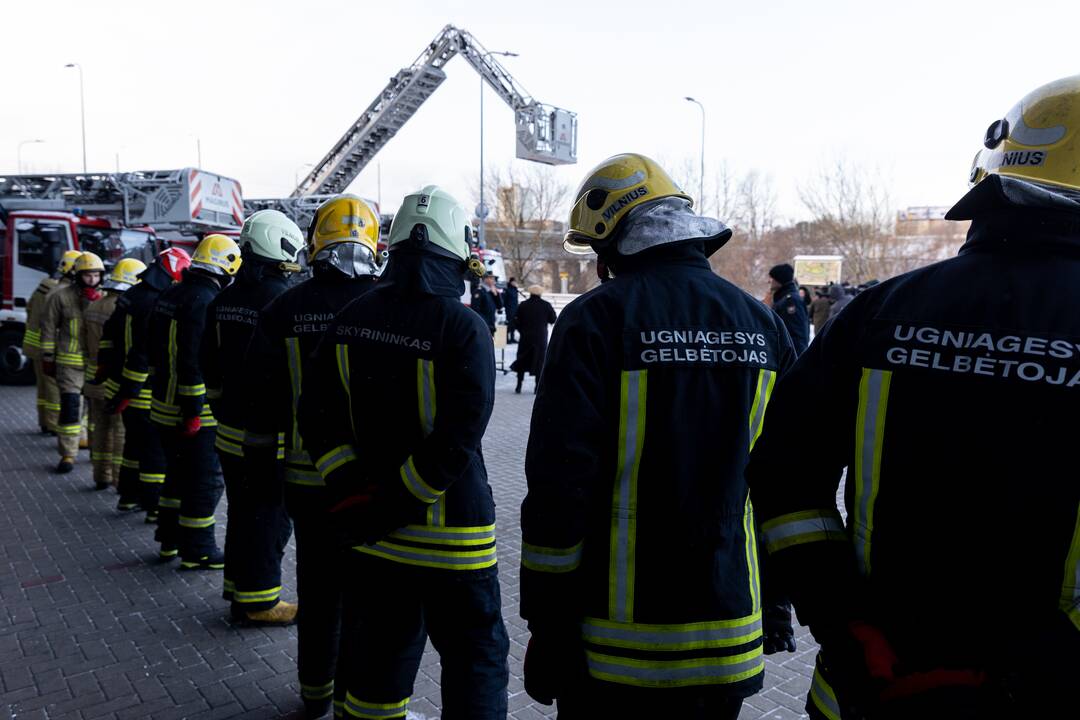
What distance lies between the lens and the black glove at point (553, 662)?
2068 mm

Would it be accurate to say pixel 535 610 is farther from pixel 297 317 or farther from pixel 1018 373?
pixel 297 317

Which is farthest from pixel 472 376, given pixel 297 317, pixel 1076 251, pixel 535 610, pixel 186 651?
pixel 186 651

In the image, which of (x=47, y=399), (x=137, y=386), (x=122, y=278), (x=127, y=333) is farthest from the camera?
(x=47, y=399)

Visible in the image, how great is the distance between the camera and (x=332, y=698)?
3.62 metres

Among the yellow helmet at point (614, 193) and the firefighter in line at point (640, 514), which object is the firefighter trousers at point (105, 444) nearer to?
the yellow helmet at point (614, 193)

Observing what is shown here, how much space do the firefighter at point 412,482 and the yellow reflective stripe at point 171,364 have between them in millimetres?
2874

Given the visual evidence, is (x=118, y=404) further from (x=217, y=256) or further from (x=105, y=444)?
(x=217, y=256)

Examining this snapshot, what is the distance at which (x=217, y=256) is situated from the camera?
5520 mm

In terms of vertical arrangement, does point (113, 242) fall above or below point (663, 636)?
above

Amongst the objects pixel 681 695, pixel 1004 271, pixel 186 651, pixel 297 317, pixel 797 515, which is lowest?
pixel 186 651

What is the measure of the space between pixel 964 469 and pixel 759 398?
0.82 m

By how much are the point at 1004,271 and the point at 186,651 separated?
426 centimetres

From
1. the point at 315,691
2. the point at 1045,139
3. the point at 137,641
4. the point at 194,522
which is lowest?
the point at 137,641

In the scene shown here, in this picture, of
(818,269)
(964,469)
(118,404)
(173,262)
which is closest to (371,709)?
(964,469)
